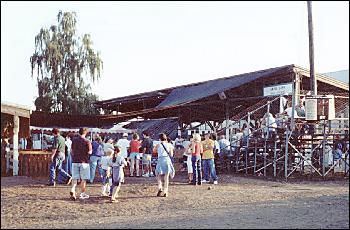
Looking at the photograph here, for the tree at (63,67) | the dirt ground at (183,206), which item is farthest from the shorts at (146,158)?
the tree at (63,67)

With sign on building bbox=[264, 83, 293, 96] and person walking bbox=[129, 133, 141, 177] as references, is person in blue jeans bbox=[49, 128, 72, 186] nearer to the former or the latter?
person walking bbox=[129, 133, 141, 177]

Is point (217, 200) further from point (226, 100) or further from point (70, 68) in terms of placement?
point (70, 68)

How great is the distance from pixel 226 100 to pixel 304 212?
12.8 meters

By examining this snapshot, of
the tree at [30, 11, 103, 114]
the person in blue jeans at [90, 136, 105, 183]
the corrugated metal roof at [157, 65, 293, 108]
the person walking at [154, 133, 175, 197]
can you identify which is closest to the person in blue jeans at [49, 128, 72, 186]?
the person in blue jeans at [90, 136, 105, 183]

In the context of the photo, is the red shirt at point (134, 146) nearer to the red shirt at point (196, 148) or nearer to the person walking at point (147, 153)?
the person walking at point (147, 153)

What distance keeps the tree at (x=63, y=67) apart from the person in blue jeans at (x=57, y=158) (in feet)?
67.9

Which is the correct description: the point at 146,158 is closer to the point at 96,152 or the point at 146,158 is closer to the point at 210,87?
the point at 96,152

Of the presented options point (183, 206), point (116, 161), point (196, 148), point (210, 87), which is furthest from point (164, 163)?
point (210, 87)

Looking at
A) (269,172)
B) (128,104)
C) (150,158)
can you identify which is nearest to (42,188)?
(150,158)

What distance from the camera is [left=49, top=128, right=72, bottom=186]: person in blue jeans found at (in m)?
13.0

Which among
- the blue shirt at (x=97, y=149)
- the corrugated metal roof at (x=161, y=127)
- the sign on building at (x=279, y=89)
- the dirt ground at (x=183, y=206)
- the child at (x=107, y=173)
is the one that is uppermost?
the sign on building at (x=279, y=89)

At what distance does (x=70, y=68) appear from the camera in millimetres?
35344

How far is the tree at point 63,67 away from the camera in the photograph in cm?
3469

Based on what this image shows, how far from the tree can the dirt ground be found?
2083 cm
